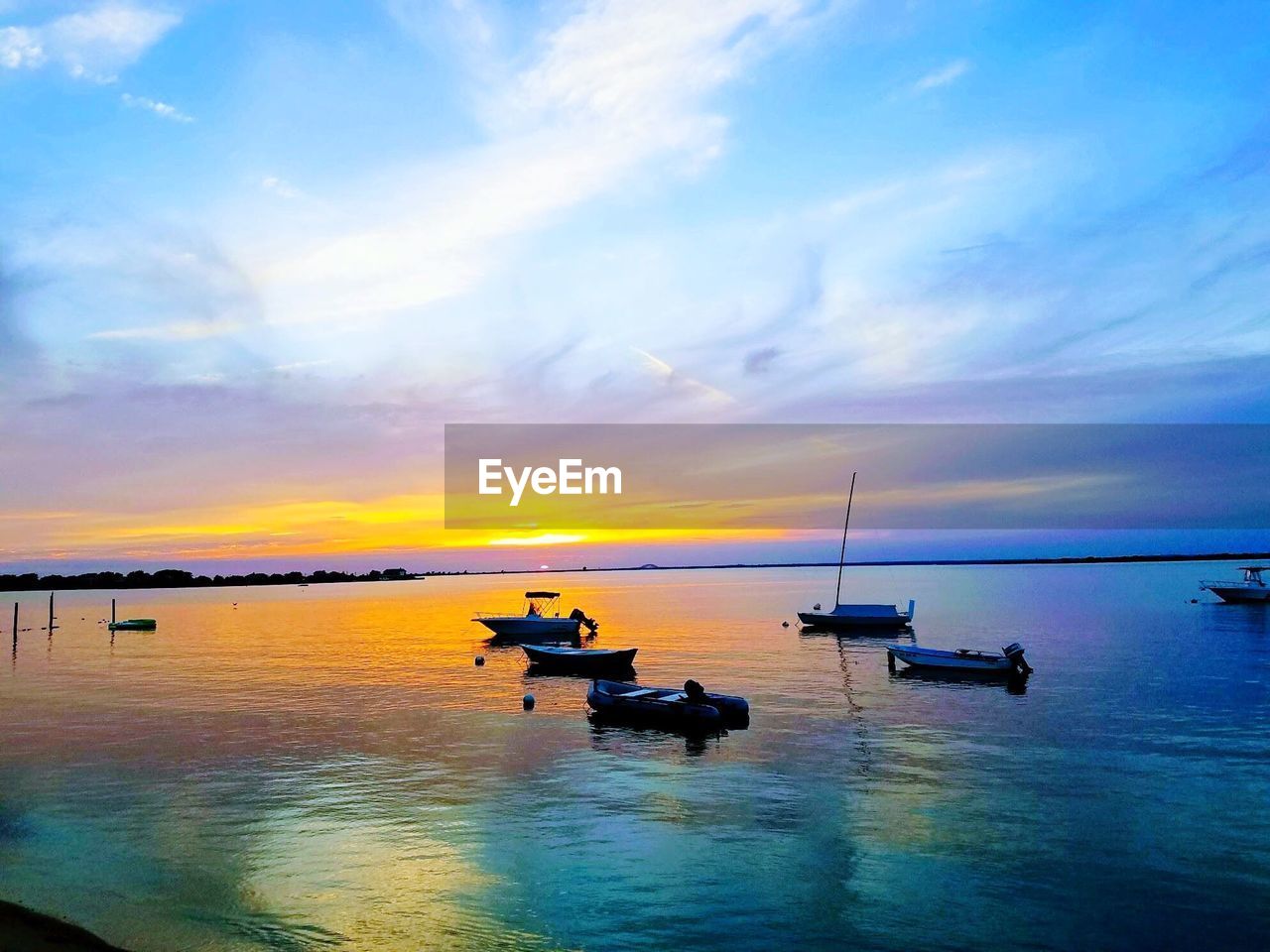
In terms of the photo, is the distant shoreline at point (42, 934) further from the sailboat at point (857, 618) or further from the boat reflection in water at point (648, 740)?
the sailboat at point (857, 618)

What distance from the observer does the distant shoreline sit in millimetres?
12672

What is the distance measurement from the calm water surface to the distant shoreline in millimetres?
905

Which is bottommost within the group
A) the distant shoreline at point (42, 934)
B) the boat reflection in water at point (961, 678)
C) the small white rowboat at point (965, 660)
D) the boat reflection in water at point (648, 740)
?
the boat reflection in water at point (961, 678)

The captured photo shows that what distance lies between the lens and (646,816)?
70.0ft

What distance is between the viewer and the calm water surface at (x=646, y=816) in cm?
1512

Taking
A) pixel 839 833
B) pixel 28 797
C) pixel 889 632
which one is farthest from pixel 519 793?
pixel 889 632

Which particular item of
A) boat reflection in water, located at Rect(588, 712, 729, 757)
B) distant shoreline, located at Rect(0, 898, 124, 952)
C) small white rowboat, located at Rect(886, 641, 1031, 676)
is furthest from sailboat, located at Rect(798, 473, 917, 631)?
distant shoreline, located at Rect(0, 898, 124, 952)

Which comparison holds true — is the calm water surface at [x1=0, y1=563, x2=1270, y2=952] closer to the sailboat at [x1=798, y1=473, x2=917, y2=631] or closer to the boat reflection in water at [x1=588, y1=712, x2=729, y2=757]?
the boat reflection in water at [x1=588, y1=712, x2=729, y2=757]

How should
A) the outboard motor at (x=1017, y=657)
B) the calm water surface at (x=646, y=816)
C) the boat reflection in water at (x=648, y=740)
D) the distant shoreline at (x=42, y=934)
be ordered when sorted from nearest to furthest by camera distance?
1. the distant shoreline at (x=42, y=934)
2. the calm water surface at (x=646, y=816)
3. the boat reflection in water at (x=648, y=740)
4. the outboard motor at (x=1017, y=657)

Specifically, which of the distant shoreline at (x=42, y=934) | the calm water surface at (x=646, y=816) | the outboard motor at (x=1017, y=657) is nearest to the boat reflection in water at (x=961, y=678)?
the outboard motor at (x=1017, y=657)

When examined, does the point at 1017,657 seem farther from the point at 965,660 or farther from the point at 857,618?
the point at 857,618

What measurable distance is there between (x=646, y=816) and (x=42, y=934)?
12.8 metres

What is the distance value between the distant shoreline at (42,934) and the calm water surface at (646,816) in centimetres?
90

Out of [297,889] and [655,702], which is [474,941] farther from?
[655,702]
